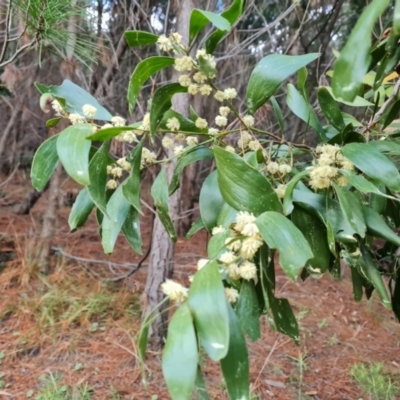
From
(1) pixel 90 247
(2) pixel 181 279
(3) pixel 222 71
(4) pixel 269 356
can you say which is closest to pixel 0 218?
(1) pixel 90 247

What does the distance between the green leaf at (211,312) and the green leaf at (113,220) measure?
0.21 metres

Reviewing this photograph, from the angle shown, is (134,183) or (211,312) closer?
(211,312)

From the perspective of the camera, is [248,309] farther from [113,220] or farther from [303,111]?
[303,111]

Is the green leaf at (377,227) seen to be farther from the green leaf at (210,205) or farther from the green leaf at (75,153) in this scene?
the green leaf at (75,153)

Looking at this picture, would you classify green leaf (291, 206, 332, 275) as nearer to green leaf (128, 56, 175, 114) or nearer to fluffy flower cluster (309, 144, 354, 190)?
fluffy flower cluster (309, 144, 354, 190)

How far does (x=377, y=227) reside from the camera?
1.45 feet

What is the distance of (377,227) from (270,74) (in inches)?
8.9

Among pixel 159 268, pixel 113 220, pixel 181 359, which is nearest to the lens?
pixel 181 359

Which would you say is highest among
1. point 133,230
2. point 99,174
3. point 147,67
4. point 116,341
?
point 147,67

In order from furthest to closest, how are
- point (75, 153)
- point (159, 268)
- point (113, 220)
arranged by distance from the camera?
1. point (159, 268)
2. point (113, 220)
3. point (75, 153)

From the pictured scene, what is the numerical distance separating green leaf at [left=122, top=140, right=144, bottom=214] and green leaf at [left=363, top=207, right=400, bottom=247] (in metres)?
0.26

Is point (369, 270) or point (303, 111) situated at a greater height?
point (303, 111)

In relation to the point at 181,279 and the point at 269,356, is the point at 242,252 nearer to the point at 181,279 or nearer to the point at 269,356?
the point at 269,356

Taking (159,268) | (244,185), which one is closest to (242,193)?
(244,185)
